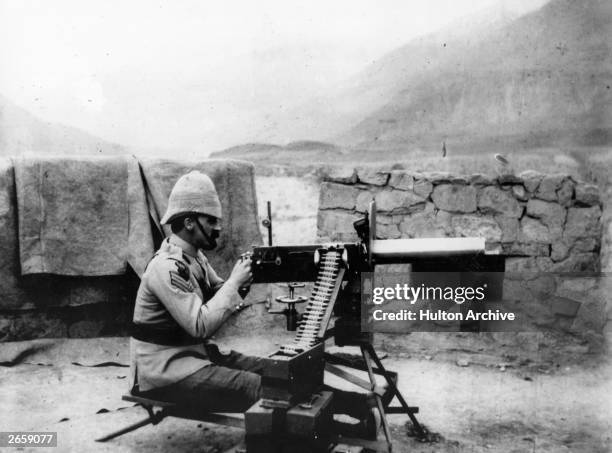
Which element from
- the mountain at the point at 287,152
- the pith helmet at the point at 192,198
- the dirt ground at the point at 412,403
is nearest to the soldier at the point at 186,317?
the pith helmet at the point at 192,198

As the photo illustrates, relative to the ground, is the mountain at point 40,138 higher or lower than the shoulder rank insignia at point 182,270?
higher

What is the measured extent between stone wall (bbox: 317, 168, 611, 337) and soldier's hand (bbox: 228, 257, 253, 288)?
8.45 feet

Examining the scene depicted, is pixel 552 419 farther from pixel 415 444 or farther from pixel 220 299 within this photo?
pixel 220 299

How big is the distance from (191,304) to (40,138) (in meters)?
5.21

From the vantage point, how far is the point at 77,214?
478cm

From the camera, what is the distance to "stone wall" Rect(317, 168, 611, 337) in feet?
16.4

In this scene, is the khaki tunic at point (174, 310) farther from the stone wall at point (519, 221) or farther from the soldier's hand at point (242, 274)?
the stone wall at point (519, 221)

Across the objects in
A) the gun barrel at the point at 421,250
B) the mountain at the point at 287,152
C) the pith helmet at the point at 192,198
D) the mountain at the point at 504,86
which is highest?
the mountain at the point at 504,86

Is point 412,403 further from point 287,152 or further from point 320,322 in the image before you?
point 287,152

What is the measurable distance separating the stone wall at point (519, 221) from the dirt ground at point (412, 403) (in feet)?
2.05

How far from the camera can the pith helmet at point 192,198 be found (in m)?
2.97

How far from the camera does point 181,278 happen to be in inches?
112

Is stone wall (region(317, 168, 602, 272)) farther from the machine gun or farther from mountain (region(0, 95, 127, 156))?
mountain (region(0, 95, 127, 156))

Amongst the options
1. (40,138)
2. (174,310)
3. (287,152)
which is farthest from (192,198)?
(40,138)
